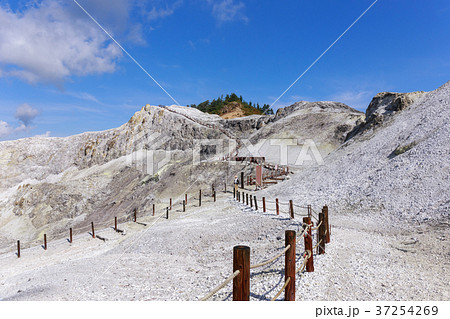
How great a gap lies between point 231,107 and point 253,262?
340 feet

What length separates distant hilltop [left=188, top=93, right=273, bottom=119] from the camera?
107000 millimetres

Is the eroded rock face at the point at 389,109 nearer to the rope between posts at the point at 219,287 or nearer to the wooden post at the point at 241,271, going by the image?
the wooden post at the point at 241,271

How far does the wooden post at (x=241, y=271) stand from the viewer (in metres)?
4.10

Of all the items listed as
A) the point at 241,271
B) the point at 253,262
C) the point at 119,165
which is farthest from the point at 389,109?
the point at 119,165

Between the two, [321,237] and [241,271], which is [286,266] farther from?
[321,237]

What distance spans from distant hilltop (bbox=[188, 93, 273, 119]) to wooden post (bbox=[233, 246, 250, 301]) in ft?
325

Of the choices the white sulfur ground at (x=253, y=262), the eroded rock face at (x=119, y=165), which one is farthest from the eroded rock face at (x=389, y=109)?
the white sulfur ground at (x=253, y=262)

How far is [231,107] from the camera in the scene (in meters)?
110

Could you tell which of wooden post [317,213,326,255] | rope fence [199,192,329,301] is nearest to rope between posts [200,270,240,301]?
rope fence [199,192,329,301]

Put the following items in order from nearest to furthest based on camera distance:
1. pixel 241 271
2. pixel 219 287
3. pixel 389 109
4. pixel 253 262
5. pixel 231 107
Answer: pixel 219 287 < pixel 241 271 < pixel 253 262 < pixel 389 109 < pixel 231 107
